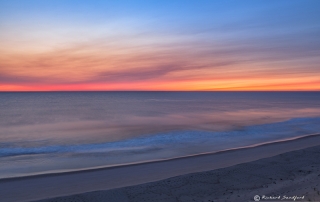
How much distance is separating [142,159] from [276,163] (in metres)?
5.05

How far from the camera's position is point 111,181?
288 inches

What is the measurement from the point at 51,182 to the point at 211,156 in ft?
20.4

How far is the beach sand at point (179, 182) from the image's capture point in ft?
19.5

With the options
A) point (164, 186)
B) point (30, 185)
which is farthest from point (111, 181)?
point (30, 185)

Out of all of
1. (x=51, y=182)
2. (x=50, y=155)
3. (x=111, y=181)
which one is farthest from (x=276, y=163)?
(x=50, y=155)

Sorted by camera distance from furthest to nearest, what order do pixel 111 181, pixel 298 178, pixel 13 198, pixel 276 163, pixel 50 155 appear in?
pixel 50 155 < pixel 276 163 < pixel 111 181 < pixel 298 178 < pixel 13 198

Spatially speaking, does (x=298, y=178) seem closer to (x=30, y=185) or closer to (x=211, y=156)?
(x=211, y=156)

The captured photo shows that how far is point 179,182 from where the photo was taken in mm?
6820

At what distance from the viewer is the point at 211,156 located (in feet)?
34.0

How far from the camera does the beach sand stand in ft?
19.5

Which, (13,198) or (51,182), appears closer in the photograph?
(13,198)

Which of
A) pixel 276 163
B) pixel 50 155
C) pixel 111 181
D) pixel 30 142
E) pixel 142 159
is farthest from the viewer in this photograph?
pixel 30 142

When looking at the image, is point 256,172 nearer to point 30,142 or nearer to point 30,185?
point 30,185

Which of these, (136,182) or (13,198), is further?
(136,182)
